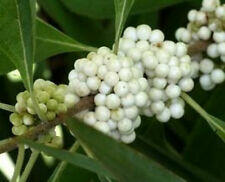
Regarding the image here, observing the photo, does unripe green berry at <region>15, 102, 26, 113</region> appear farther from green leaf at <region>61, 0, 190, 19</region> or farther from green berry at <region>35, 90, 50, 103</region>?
green leaf at <region>61, 0, 190, 19</region>

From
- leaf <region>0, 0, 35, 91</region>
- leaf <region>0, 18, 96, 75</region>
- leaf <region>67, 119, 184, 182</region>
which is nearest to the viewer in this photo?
leaf <region>67, 119, 184, 182</region>

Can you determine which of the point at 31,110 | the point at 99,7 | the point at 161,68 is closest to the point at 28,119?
the point at 31,110

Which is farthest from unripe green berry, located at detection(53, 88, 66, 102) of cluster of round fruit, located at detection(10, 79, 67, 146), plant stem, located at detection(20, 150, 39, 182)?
plant stem, located at detection(20, 150, 39, 182)

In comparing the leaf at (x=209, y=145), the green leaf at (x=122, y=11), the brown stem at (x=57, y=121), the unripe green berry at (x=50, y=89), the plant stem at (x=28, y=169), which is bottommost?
the leaf at (x=209, y=145)

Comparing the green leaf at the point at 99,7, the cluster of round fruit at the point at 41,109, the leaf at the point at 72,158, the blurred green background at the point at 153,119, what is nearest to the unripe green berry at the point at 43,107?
the cluster of round fruit at the point at 41,109

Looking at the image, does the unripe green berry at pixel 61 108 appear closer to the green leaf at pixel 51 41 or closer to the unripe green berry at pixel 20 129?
the unripe green berry at pixel 20 129

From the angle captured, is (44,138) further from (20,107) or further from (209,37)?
(209,37)
